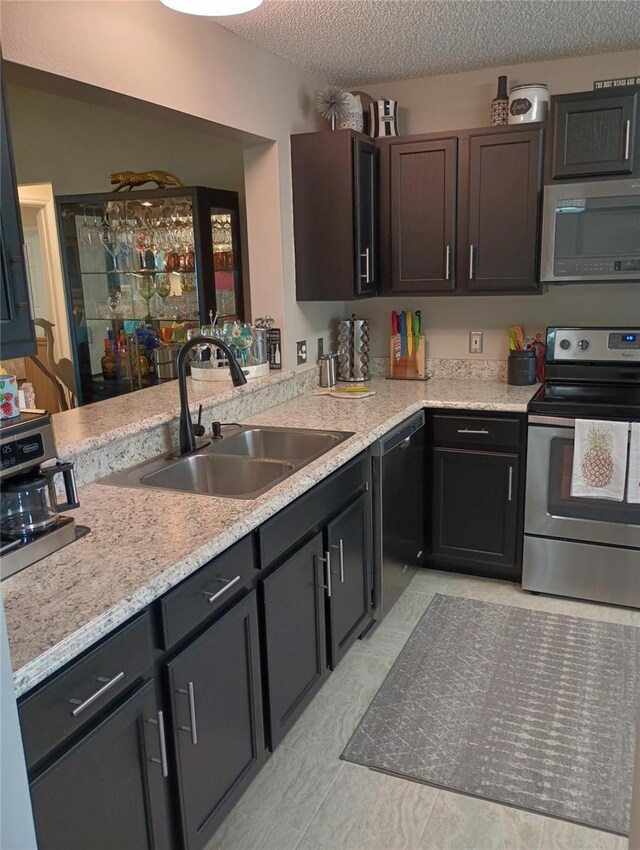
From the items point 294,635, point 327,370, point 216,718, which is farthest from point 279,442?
point 216,718

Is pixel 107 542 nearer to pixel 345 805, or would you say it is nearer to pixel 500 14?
pixel 345 805

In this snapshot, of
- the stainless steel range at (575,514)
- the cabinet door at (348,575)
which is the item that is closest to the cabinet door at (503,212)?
the stainless steel range at (575,514)

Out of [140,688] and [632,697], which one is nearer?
[140,688]

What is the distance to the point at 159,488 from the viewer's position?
6.70 feet

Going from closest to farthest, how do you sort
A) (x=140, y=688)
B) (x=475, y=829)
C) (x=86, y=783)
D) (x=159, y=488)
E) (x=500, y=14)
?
(x=86, y=783) < (x=140, y=688) < (x=475, y=829) < (x=159, y=488) < (x=500, y=14)

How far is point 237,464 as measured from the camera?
2.40 metres

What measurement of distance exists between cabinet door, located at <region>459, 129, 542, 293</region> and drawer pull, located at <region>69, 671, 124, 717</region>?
2.55 meters

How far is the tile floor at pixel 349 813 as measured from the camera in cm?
186

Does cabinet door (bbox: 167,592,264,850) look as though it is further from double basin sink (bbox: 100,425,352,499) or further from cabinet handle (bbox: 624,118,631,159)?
cabinet handle (bbox: 624,118,631,159)

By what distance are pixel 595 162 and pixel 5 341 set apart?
2610 mm

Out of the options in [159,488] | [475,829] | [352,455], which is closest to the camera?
[475,829]

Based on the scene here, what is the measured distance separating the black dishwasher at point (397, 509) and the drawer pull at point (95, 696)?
148cm

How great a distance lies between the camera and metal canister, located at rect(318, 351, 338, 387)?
3543mm

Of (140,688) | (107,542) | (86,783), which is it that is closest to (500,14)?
(107,542)
